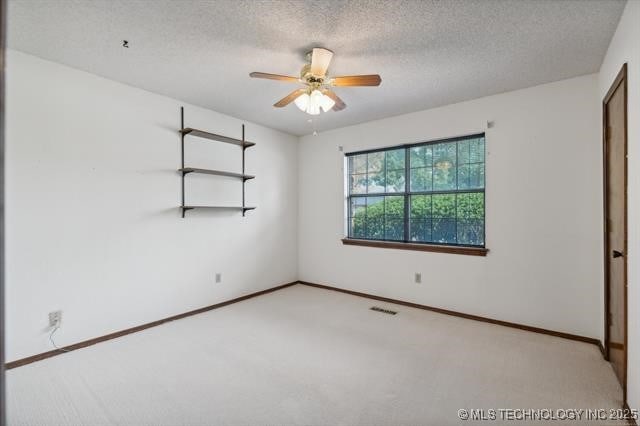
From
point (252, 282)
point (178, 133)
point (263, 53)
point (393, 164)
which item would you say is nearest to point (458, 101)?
point (393, 164)

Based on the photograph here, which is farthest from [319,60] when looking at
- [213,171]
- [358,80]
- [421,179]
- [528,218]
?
[528,218]

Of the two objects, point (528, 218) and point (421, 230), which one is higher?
point (528, 218)

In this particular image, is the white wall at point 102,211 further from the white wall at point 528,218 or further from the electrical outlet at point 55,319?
the white wall at point 528,218

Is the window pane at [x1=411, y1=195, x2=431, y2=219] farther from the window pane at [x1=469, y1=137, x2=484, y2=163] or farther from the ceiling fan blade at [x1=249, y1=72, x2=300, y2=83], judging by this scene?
the ceiling fan blade at [x1=249, y1=72, x2=300, y2=83]

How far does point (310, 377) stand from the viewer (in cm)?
229

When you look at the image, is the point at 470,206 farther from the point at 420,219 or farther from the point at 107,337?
the point at 107,337

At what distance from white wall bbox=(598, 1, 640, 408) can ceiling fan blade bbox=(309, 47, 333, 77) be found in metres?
1.81

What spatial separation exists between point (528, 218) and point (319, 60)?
2.64m

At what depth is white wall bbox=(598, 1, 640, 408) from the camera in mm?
1708

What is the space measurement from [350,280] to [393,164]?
1.81 m

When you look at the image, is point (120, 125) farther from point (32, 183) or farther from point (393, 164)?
point (393, 164)

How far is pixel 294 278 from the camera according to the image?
17.0 ft

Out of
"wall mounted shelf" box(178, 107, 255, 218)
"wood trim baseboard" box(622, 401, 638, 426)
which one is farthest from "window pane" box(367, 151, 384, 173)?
"wood trim baseboard" box(622, 401, 638, 426)

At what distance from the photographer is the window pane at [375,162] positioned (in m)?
4.40
